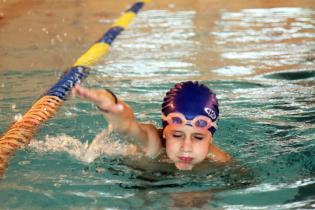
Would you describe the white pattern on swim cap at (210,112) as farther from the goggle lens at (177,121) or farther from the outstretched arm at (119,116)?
the outstretched arm at (119,116)

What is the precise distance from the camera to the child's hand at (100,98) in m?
2.37

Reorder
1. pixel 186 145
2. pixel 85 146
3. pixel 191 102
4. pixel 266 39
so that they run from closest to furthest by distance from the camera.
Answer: pixel 186 145 < pixel 191 102 < pixel 85 146 < pixel 266 39

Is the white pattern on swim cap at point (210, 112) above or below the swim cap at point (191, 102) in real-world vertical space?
below

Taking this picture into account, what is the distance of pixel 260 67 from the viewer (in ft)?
18.4

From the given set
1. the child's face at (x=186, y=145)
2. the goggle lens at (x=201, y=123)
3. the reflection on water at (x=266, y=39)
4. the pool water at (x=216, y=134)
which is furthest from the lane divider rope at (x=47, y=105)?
the reflection on water at (x=266, y=39)

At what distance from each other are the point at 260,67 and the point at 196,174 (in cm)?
276

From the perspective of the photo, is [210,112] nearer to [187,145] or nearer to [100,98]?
[187,145]

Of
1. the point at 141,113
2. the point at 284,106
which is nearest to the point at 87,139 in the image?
the point at 141,113

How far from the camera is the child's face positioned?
284cm

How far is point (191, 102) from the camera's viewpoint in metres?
2.96

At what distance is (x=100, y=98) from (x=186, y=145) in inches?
23.7

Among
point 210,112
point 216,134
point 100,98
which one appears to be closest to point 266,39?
point 216,134

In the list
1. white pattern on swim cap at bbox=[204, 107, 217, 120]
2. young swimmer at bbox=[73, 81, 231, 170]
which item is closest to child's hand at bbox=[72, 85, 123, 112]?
young swimmer at bbox=[73, 81, 231, 170]

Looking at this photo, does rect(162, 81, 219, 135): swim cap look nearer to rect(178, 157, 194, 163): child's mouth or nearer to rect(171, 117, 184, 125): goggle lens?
rect(171, 117, 184, 125): goggle lens
